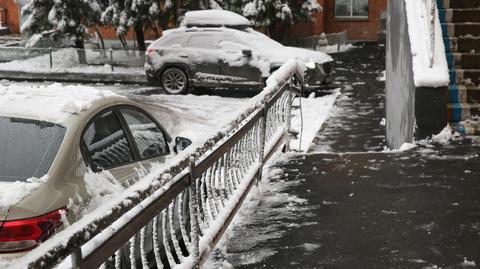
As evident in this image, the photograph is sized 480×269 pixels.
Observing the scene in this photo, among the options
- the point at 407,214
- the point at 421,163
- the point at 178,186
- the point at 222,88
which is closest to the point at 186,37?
the point at 222,88

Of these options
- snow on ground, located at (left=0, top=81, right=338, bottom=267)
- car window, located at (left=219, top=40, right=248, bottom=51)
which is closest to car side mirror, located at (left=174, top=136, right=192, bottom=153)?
snow on ground, located at (left=0, top=81, right=338, bottom=267)

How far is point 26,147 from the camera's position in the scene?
187 inches

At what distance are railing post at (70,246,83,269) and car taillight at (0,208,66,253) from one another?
5.73 feet

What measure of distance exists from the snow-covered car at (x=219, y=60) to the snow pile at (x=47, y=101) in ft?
39.3

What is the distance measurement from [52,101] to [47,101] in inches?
1.6

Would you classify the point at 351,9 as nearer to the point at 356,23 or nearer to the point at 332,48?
the point at 356,23

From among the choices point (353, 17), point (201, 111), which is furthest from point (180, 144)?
point (353, 17)

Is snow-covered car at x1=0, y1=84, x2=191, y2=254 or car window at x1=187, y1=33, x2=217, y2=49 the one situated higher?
car window at x1=187, y1=33, x2=217, y2=49

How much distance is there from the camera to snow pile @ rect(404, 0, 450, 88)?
779cm

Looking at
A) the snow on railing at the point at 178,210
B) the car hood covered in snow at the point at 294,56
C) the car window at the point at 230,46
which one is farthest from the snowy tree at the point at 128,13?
the snow on railing at the point at 178,210

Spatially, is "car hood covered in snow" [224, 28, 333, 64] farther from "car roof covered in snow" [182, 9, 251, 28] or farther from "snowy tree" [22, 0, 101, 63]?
"snowy tree" [22, 0, 101, 63]

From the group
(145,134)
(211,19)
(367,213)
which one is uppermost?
(211,19)

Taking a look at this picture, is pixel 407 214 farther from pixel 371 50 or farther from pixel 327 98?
pixel 371 50

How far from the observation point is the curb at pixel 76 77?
21203 millimetres
